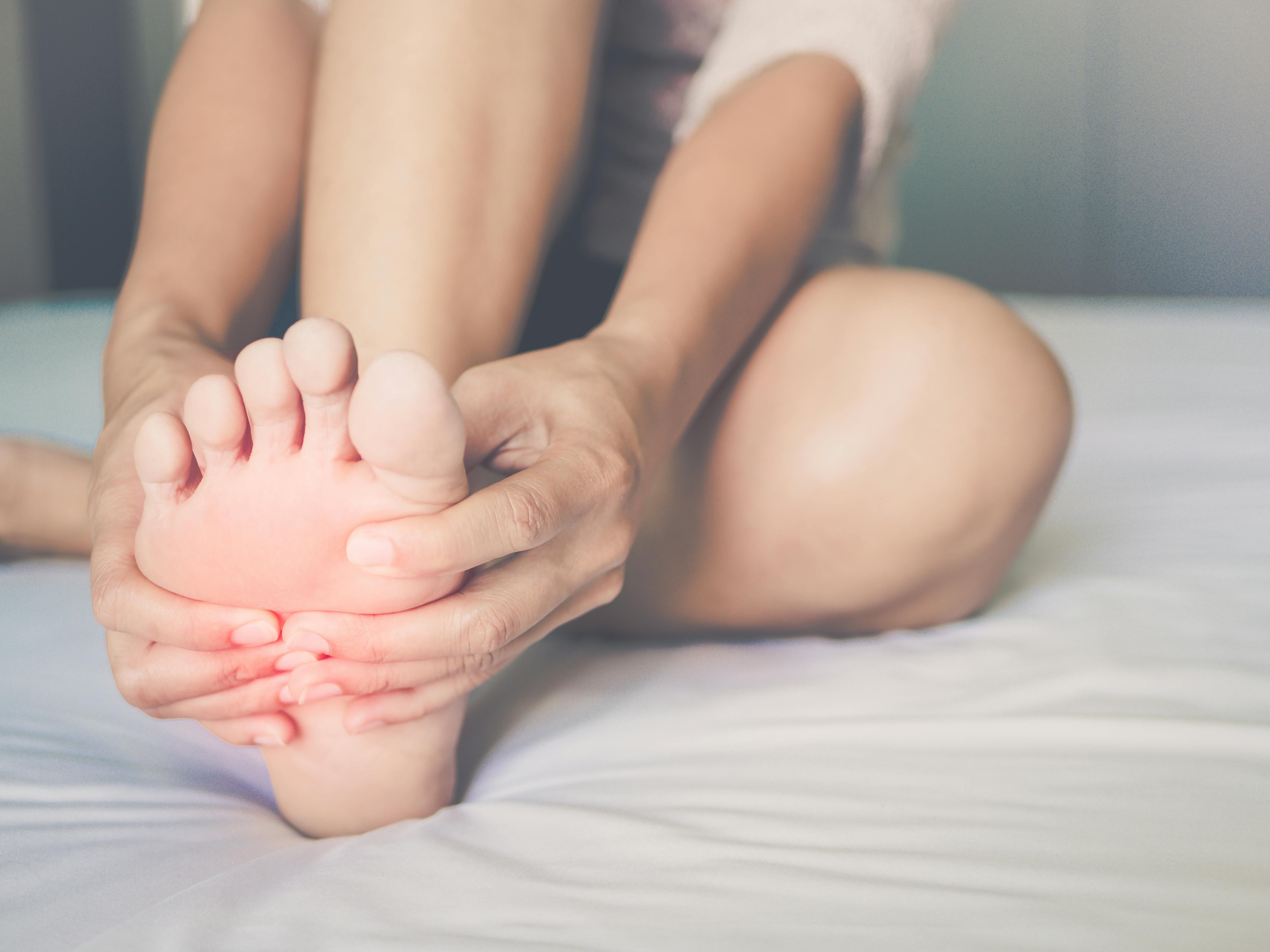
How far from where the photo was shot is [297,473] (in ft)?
1.18

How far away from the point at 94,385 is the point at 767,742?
115 centimetres

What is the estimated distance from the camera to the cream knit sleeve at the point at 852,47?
68 centimetres

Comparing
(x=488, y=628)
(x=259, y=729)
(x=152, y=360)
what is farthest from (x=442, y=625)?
(x=152, y=360)

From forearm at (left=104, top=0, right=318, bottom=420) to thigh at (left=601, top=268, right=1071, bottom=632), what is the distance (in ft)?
0.91

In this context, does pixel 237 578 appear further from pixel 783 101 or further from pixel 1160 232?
pixel 1160 232

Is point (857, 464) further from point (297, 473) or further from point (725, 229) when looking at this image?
point (297, 473)

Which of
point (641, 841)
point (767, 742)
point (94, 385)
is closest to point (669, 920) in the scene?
point (641, 841)

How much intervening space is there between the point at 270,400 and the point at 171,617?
11 cm

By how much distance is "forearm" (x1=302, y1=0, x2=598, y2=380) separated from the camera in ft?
1.64

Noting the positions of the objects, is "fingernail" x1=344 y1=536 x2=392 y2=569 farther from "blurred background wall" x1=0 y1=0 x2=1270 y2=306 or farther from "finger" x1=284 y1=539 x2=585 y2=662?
"blurred background wall" x1=0 y1=0 x2=1270 y2=306

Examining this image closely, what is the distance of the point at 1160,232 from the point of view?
3.29 m

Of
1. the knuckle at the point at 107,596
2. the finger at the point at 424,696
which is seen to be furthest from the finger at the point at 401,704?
the knuckle at the point at 107,596

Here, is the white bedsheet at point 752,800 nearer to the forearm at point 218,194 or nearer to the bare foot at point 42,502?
the bare foot at point 42,502

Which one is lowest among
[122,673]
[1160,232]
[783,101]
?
[1160,232]
